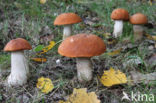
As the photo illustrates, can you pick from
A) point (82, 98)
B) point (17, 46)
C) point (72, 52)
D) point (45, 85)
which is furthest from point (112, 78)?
point (17, 46)

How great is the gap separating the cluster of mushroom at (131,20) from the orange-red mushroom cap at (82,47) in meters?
2.09

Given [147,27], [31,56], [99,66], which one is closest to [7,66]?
[31,56]

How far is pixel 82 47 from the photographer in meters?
2.29

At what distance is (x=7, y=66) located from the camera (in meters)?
Answer: 3.21

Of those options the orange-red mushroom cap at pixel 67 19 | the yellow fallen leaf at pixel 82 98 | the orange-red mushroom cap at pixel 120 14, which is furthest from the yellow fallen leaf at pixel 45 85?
the orange-red mushroom cap at pixel 120 14

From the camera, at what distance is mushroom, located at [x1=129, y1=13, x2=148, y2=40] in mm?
4191

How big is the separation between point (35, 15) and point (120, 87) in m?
3.57

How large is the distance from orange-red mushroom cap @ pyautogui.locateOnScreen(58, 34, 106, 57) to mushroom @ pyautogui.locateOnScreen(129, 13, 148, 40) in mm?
2160

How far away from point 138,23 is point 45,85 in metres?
2.79

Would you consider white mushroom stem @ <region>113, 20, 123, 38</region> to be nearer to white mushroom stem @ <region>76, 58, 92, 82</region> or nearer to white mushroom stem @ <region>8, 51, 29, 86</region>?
white mushroom stem @ <region>76, 58, 92, 82</region>

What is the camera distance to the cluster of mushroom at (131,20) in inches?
165

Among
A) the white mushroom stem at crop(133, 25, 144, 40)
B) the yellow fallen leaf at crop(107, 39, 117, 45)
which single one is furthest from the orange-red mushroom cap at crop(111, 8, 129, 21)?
the yellow fallen leaf at crop(107, 39, 117, 45)

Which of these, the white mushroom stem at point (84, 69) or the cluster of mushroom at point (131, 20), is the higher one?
the cluster of mushroom at point (131, 20)

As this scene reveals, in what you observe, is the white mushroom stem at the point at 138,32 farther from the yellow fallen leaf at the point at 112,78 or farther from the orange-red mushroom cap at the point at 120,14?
the yellow fallen leaf at the point at 112,78
